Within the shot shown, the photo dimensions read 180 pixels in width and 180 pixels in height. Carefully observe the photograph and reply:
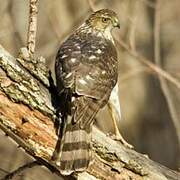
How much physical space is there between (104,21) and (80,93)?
1245mm

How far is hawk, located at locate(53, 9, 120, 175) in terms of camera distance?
3.88m

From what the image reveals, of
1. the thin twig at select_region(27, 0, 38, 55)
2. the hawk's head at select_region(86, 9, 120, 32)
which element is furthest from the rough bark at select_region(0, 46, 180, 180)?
the hawk's head at select_region(86, 9, 120, 32)

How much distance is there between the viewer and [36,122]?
12.7 feet

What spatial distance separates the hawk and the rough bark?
78mm

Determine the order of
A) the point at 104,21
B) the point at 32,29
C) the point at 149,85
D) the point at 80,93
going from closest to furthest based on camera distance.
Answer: the point at 80,93, the point at 32,29, the point at 104,21, the point at 149,85

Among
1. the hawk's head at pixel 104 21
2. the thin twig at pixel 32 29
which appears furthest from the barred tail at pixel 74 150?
the hawk's head at pixel 104 21

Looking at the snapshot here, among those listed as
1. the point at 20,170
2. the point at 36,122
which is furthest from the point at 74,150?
the point at 20,170

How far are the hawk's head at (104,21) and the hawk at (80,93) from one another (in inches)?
24.9

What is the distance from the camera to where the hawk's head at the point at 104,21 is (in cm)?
505

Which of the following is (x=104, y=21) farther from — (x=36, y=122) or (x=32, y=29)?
(x=36, y=122)

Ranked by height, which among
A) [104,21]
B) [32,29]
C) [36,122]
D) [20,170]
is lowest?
[20,170]

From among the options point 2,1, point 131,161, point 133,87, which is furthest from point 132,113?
point 131,161

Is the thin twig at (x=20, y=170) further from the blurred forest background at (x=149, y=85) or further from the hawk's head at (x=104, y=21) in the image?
the blurred forest background at (x=149, y=85)

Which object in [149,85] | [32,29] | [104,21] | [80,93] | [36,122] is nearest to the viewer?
[36,122]
